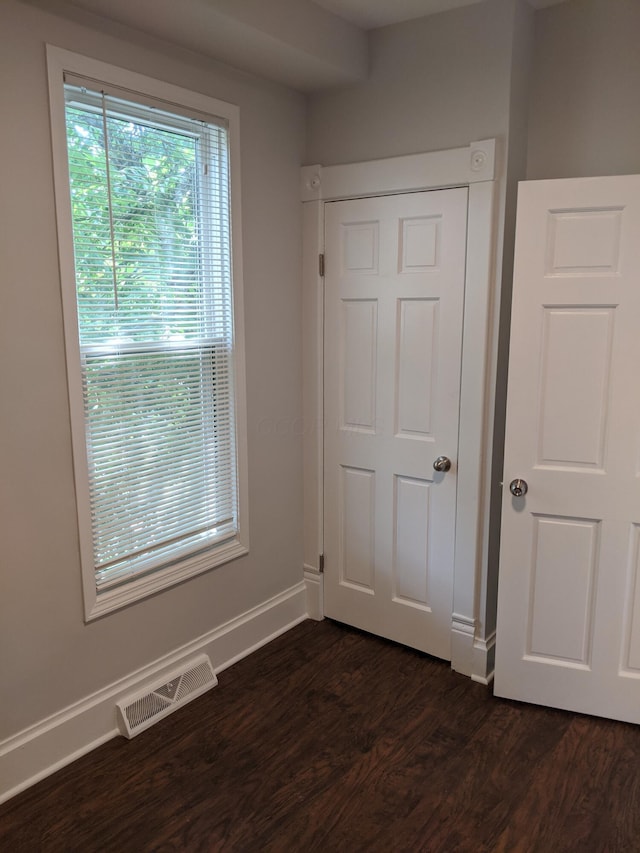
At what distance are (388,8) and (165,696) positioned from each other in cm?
274

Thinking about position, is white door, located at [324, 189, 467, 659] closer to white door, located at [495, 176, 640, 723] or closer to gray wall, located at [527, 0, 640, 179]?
white door, located at [495, 176, 640, 723]

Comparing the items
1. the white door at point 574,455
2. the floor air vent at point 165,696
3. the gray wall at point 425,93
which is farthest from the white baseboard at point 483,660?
the gray wall at point 425,93

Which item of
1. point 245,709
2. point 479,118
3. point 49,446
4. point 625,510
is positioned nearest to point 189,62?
point 479,118

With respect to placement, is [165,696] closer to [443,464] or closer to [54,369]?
[54,369]

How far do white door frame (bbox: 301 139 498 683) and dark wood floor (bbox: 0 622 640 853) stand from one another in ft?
1.11

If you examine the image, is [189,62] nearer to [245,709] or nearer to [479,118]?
[479,118]

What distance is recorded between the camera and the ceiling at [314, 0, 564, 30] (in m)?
2.42

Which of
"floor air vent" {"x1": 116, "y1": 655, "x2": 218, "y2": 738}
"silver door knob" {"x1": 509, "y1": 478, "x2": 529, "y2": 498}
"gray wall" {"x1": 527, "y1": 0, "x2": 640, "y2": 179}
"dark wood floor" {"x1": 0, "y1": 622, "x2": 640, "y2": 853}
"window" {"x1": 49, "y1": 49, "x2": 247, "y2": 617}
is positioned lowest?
"dark wood floor" {"x1": 0, "y1": 622, "x2": 640, "y2": 853}

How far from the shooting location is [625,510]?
93.3 inches

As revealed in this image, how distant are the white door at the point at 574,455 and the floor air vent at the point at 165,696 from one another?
3.89 ft

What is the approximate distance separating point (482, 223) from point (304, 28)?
95cm

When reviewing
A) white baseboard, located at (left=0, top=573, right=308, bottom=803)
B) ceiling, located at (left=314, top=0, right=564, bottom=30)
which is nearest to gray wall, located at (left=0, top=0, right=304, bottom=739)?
white baseboard, located at (left=0, top=573, right=308, bottom=803)

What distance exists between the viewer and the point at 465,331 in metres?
2.60

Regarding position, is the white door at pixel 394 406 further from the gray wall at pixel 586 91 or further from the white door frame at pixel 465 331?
the gray wall at pixel 586 91
